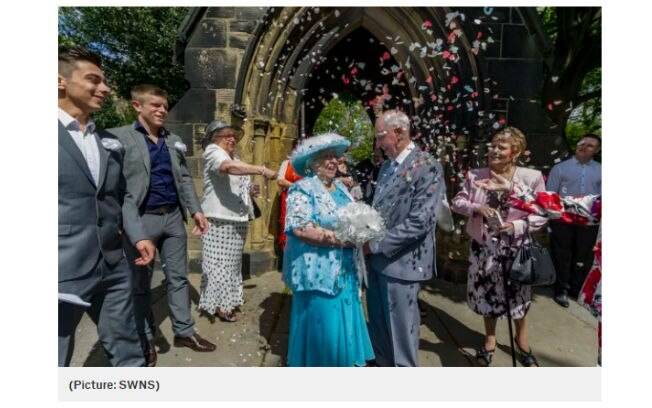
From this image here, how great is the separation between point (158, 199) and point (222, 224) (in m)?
0.76

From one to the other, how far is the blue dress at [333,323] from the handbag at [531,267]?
1197 mm

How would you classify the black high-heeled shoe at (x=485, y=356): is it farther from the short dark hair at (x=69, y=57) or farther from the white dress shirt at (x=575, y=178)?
the short dark hair at (x=69, y=57)

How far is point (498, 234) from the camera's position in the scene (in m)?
2.85

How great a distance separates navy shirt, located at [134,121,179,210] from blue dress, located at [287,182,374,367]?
3.90 ft

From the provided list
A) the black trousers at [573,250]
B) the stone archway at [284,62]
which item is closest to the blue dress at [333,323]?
the stone archway at [284,62]

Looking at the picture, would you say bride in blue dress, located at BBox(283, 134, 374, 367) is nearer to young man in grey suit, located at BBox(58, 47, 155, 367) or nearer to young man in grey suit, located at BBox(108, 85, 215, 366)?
young man in grey suit, located at BBox(58, 47, 155, 367)

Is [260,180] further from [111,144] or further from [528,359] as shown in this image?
[528,359]

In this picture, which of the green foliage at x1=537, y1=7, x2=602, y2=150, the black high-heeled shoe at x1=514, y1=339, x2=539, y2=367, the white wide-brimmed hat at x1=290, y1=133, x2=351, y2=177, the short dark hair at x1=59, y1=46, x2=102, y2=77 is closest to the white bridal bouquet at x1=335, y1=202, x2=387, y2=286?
the white wide-brimmed hat at x1=290, y1=133, x2=351, y2=177

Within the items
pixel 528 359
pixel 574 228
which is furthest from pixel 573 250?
pixel 528 359

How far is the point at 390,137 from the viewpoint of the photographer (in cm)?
250

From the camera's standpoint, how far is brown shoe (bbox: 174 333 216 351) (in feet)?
10.3
